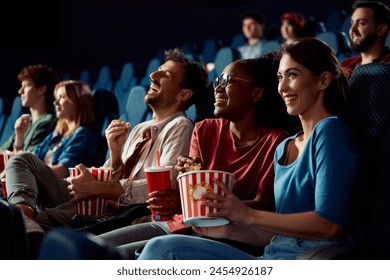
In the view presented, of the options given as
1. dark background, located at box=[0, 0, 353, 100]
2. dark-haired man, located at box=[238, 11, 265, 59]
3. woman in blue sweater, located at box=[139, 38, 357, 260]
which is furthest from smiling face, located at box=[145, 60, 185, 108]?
dark background, located at box=[0, 0, 353, 100]

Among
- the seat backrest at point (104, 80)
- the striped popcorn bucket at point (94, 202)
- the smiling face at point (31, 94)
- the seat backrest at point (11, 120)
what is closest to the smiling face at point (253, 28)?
the seat backrest at point (104, 80)

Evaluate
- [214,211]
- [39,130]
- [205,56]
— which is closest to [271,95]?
[214,211]

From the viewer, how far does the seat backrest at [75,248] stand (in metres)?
0.41

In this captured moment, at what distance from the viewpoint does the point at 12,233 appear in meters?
0.54

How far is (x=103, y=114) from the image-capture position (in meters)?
1.43

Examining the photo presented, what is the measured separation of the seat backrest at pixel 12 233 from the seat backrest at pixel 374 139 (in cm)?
31

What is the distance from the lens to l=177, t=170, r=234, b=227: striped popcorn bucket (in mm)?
656

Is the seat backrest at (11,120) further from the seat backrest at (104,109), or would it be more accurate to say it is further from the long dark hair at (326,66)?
the long dark hair at (326,66)

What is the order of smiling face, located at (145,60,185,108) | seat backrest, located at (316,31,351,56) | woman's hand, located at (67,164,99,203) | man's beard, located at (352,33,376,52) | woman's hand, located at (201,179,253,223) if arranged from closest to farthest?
woman's hand, located at (201,179,253,223) < woman's hand, located at (67,164,99,203) < smiling face, located at (145,60,185,108) < man's beard, located at (352,33,376,52) < seat backrest, located at (316,31,351,56)

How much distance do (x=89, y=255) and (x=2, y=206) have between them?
0.15m

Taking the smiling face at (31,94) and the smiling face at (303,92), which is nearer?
the smiling face at (303,92)

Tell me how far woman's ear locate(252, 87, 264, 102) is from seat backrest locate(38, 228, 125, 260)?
46 cm

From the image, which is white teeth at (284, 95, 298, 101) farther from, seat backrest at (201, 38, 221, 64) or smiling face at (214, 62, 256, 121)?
seat backrest at (201, 38, 221, 64)

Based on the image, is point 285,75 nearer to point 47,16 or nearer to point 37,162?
point 37,162
